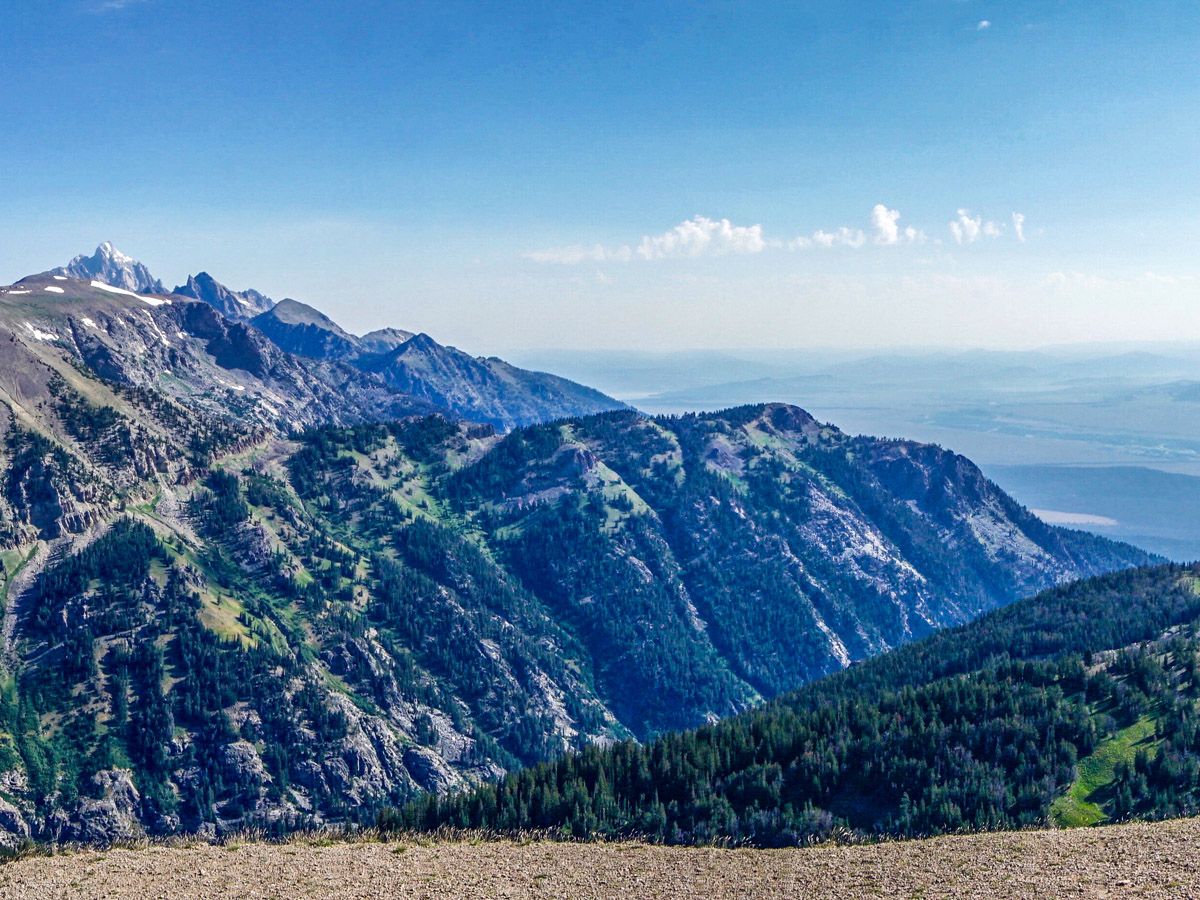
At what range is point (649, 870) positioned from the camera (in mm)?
81625

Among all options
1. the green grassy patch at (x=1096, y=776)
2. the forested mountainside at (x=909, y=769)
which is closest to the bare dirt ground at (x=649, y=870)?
the forested mountainside at (x=909, y=769)

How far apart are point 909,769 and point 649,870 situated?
4928cm

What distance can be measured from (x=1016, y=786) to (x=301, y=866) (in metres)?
81.4

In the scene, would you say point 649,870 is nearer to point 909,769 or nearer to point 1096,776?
point 909,769

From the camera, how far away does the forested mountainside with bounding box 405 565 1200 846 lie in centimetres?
10775

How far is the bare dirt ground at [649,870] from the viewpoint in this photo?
71.4 meters

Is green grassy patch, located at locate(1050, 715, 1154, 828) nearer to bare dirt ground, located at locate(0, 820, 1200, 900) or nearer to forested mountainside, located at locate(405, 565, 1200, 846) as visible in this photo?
forested mountainside, located at locate(405, 565, 1200, 846)

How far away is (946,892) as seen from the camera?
71062 mm

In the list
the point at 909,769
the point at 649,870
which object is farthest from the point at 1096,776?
the point at 649,870

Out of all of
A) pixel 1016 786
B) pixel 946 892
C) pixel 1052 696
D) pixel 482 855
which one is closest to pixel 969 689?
pixel 1052 696

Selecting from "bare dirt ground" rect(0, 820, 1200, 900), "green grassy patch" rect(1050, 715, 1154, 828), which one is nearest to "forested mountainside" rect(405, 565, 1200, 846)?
"green grassy patch" rect(1050, 715, 1154, 828)

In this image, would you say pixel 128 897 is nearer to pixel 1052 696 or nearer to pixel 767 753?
pixel 767 753

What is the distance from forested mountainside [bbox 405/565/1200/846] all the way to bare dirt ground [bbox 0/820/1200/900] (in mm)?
15391

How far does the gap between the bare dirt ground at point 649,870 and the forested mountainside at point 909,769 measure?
15.4 m
